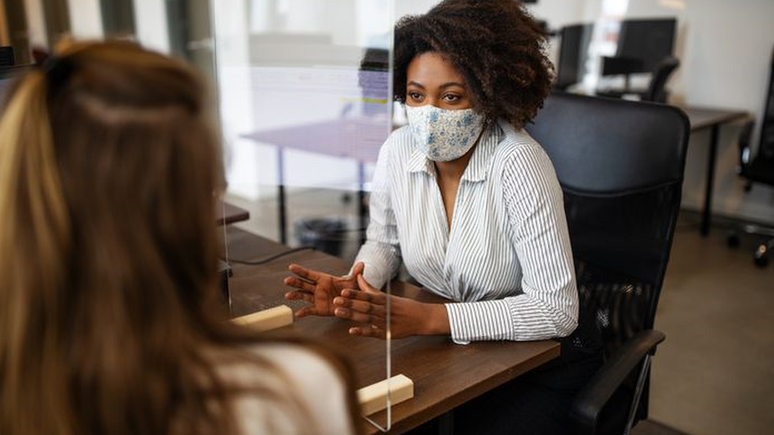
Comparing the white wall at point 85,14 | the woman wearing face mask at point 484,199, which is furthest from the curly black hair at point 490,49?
the white wall at point 85,14

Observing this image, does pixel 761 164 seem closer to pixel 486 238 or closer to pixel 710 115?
pixel 710 115

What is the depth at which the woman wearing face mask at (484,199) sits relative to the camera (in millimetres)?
1285

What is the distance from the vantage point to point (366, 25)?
10.6 feet

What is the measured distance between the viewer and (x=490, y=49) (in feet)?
4.39

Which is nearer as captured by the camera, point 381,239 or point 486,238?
point 486,238

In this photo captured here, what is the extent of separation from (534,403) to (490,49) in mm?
681

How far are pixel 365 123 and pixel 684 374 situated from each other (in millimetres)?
1609

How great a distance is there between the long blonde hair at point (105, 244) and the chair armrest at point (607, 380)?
690 millimetres

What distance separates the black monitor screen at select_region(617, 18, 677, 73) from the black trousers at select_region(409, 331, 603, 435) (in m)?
3.10

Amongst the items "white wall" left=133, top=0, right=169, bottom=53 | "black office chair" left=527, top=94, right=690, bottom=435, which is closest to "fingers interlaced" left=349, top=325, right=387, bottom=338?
"black office chair" left=527, top=94, right=690, bottom=435

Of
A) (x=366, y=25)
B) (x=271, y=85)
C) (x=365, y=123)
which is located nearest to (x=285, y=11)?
(x=366, y=25)

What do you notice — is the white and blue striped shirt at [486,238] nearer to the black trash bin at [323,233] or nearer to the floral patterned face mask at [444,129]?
the floral patterned face mask at [444,129]

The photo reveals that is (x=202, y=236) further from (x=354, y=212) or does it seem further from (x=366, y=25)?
(x=354, y=212)

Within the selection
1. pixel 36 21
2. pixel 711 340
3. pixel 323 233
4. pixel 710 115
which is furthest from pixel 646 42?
pixel 36 21
